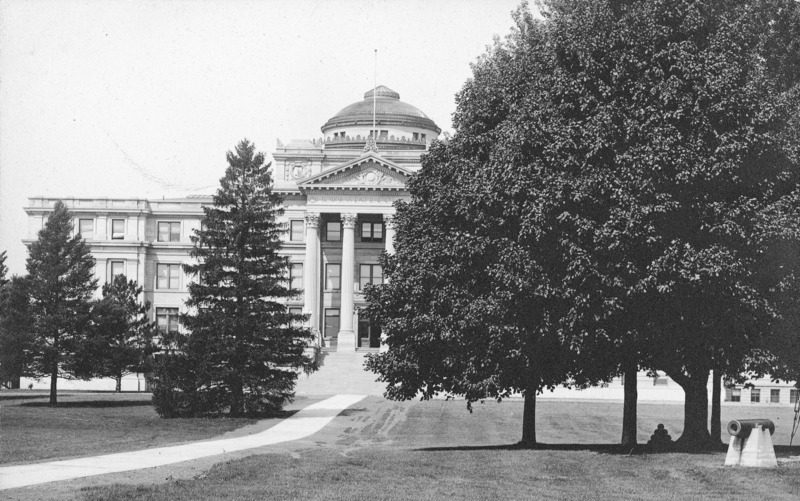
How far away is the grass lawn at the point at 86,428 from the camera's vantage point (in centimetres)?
2800

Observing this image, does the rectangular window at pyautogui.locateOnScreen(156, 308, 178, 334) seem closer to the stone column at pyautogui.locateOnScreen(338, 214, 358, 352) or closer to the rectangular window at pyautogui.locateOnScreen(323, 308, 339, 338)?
the rectangular window at pyautogui.locateOnScreen(323, 308, 339, 338)

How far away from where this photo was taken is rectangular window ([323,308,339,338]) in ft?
289

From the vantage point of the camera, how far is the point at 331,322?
88.6 metres

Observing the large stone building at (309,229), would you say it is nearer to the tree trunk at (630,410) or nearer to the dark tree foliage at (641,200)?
the tree trunk at (630,410)

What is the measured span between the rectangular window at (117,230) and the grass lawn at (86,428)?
34713mm

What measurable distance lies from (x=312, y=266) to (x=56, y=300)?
31416mm

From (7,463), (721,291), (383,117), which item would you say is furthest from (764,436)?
(383,117)

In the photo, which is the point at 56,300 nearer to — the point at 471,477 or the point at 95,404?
the point at 95,404

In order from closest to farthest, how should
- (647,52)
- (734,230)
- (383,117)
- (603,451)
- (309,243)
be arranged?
(734,230), (647,52), (603,451), (309,243), (383,117)

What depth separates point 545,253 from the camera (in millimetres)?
25984

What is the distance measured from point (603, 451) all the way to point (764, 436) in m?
6.14

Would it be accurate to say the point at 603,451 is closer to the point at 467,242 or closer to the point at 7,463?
the point at 467,242

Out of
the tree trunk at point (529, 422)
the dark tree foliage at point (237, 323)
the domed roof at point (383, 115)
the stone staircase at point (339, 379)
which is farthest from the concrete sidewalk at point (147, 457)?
the domed roof at point (383, 115)

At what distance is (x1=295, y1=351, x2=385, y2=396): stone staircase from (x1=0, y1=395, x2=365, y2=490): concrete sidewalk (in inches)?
838
